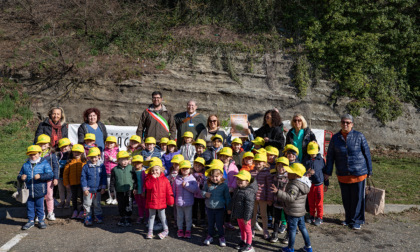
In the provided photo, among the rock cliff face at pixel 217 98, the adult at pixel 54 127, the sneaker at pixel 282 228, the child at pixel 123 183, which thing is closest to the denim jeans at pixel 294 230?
the sneaker at pixel 282 228

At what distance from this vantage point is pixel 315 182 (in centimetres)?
610

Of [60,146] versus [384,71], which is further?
[384,71]

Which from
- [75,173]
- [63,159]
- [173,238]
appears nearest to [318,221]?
[173,238]

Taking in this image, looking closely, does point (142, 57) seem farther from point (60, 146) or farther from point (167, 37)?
point (60, 146)

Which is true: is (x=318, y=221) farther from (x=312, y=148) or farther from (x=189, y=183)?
(x=189, y=183)

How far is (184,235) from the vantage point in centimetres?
559

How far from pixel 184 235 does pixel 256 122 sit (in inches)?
338

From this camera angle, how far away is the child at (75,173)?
627 cm

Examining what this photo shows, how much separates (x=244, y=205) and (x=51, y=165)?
137 inches

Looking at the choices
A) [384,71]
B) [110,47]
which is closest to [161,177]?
[110,47]

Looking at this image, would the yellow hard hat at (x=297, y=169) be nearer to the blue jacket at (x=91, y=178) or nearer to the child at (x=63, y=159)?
the blue jacket at (x=91, y=178)

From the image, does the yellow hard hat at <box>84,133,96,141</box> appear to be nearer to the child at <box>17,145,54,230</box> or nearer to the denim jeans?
the child at <box>17,145,54,230</box>

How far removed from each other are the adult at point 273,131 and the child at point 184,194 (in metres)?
1.80

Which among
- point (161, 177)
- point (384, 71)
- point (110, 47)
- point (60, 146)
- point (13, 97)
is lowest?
point (161, 177)
